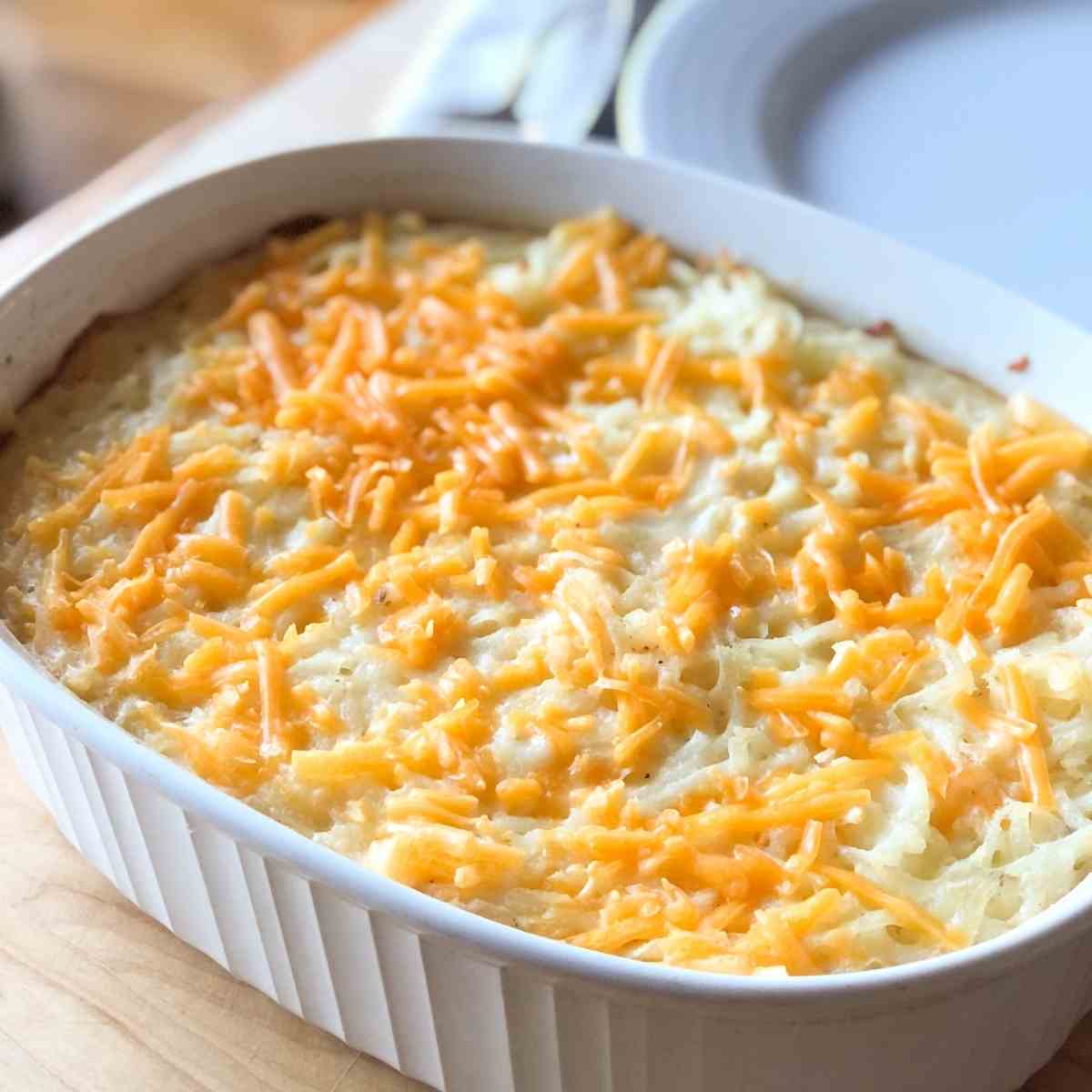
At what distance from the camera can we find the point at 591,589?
1571 millimetres

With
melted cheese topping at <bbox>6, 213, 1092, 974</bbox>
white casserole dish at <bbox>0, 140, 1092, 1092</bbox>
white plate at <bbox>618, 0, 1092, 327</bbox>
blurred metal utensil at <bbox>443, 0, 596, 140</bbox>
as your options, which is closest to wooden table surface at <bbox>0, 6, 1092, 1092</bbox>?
white casserole dish at <bbox>0, 140, 1092, 1092</bbox>

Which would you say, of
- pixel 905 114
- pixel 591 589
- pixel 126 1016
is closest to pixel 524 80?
pixel 905 114

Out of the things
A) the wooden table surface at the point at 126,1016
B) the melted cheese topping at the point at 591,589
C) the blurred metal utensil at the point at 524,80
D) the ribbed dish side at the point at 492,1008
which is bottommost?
the wooden table surface at the point at 126,1016

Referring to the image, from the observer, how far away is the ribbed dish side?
45.0 inches

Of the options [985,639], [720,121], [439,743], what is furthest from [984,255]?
[439,743]

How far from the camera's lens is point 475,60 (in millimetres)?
2635

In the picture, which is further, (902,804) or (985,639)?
(985,639)

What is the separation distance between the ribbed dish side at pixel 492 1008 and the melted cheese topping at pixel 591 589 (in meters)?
0.08

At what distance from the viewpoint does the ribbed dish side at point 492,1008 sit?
1.14m

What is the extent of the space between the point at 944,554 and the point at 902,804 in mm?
378

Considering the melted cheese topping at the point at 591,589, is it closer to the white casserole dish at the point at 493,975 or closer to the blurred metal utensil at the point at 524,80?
the white casserole dish at the point at 493,975

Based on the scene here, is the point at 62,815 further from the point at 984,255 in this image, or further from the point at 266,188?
the point at 984,255

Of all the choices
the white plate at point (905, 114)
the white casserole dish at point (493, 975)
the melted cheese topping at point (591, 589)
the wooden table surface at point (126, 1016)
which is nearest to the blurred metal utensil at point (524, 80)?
the white plate at point (905, 114)

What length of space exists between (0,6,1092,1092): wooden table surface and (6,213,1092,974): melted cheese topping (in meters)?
0.24
